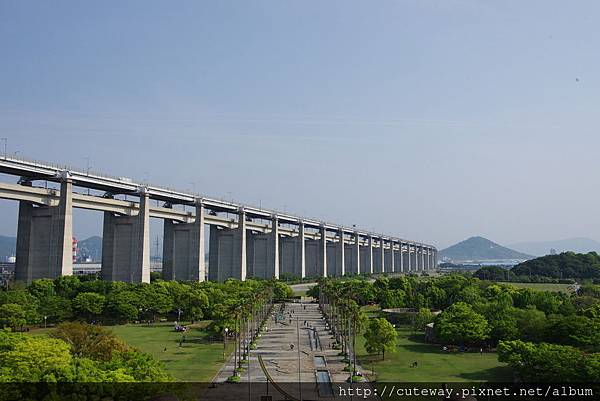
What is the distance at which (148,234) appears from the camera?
86500 millimetres

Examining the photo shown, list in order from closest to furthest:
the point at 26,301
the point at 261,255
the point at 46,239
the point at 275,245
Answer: the point at 26,301
the point at 46,239
the point at 275,245
the point at 261,255

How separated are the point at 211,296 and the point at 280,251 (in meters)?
71.3

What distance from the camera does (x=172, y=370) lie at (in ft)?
139

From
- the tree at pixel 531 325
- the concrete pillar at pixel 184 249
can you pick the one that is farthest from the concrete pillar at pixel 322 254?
the tree at pixel 531 325

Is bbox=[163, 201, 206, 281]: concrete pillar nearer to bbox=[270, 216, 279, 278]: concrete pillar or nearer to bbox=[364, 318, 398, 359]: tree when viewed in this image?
bbox=[270, 216, 279, 278]: concrete pillar

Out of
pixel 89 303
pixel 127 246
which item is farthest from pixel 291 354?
pixel 127 246

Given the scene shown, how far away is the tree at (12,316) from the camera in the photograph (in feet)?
187

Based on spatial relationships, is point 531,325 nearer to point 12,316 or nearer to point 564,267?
point 12,316

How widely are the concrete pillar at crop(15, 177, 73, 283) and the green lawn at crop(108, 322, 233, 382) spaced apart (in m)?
13.3

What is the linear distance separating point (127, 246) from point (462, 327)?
180 ft

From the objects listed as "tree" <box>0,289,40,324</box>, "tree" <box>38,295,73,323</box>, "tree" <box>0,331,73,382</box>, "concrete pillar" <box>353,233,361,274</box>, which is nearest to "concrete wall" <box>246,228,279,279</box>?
"concrete pillar" <box>353,233,361,274</box>

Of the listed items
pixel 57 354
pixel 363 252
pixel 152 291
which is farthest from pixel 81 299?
pixel 363 252

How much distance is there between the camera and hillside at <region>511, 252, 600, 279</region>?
141488mm

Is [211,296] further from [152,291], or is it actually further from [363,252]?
[363,252]
